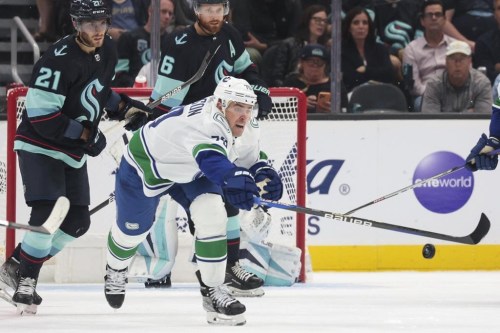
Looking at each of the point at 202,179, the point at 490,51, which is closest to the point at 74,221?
the point at 202,179

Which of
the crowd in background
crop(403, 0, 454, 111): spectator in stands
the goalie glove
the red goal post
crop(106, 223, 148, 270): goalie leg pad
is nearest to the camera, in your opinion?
crop(106, 223, 148, 270): goalie leg pad

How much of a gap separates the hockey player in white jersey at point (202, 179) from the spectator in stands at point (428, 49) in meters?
2.88

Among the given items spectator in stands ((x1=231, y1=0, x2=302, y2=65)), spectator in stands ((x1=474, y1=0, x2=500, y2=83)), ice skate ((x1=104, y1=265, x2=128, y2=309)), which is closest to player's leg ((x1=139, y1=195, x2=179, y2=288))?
ice skate ((x1=104, y1=265, x2=128, y2=309))

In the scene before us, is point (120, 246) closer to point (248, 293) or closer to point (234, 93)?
point (234, 93)

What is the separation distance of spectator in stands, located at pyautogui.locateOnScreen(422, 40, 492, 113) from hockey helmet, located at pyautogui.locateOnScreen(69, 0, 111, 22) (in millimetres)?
2682

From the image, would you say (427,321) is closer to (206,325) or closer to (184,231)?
(206,325)

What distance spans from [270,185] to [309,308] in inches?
27.3

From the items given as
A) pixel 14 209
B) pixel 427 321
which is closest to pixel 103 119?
pixel 14 209

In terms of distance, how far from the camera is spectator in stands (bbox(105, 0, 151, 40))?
7.84 m

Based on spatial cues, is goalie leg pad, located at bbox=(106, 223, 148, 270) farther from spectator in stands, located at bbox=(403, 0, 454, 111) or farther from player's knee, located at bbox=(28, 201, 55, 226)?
spectator in stands, located at bbox=(403, 0, 454, 111)

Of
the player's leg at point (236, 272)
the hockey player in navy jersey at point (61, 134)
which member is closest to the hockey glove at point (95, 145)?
the hockey player in navy jersey at point (61, 134)

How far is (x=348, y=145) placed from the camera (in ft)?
24.4

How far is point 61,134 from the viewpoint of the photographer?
17.5 ft

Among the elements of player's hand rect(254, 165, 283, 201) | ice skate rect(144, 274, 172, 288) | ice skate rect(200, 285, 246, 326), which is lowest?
ice skate rect(144, 274, 172, 288)
